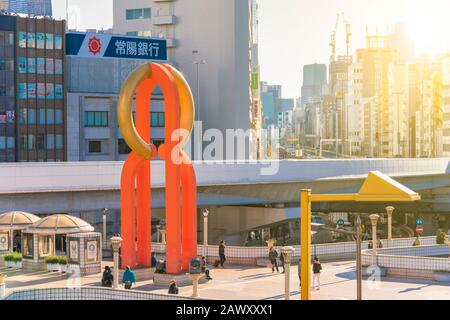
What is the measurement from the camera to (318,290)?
97.9ft

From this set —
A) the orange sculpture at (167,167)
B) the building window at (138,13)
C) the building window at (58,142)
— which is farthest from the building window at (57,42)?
the orange sculpture at (167,167)

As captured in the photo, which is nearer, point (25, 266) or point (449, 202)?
point (25, 266)

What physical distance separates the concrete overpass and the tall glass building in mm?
34290

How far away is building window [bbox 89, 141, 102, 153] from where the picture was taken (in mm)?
83188

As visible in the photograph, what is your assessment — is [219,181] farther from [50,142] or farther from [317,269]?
[50,142]

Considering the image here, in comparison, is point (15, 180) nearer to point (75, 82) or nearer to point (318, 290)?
point (318, 290)

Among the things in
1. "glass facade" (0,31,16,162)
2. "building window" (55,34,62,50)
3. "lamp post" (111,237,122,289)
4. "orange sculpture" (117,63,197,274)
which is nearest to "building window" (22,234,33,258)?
"orange sculpture" (117,63,197,274)

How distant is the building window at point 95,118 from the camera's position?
82.9 meters

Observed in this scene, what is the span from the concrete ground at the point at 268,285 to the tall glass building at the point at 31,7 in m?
52.1

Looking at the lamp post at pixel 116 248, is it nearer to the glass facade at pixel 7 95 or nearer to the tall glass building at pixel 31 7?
the glass facade at pixel 7 95

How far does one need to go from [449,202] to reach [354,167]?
20171 millimetres

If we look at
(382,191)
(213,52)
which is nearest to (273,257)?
(382,191)
